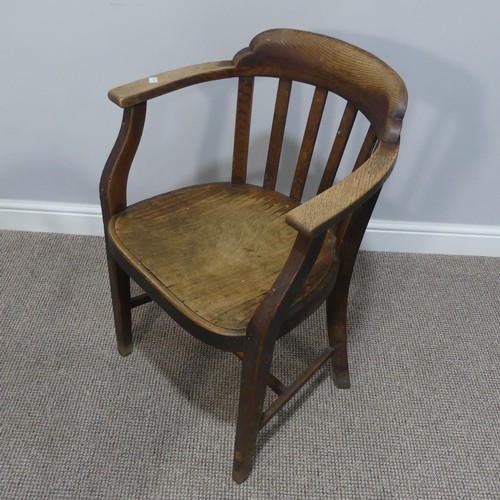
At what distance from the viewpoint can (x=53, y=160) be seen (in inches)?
62.0

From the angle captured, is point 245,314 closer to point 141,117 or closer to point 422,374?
point 141,117

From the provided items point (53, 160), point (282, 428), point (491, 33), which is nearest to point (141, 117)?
point (53, 160)

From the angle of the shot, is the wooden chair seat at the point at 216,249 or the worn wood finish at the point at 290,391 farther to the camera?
the worn wood finish at the point at 290,391

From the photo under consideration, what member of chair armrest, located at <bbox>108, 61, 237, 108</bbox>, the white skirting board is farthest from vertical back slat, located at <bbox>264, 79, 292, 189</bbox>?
the white skirting board

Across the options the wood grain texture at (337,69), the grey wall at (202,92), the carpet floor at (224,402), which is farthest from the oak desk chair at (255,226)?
the grey wall at (202,92)

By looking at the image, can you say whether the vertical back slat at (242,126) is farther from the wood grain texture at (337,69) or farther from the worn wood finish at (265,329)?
the worn wood finish at (265,329)

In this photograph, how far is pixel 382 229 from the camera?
1698 mm

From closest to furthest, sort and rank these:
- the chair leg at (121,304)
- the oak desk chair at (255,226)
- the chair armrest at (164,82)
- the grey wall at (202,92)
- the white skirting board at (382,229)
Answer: the oak desk chair at (255,226), the chair armrest at (164,82), the chair leg at (121,304), the grey wall at (202,92), the white skirting board at (382,229)

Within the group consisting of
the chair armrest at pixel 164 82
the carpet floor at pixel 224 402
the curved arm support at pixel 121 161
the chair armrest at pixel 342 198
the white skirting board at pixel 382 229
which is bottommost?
the carpet floor at pixel 224 402

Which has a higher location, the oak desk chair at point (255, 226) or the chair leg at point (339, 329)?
the oak desk chair at point (255, 226)

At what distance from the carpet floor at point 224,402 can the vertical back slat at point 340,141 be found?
0.53 m

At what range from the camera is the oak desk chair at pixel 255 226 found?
864 millimetres

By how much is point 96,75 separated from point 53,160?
0.33m

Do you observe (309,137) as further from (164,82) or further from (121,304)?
(121,304)
